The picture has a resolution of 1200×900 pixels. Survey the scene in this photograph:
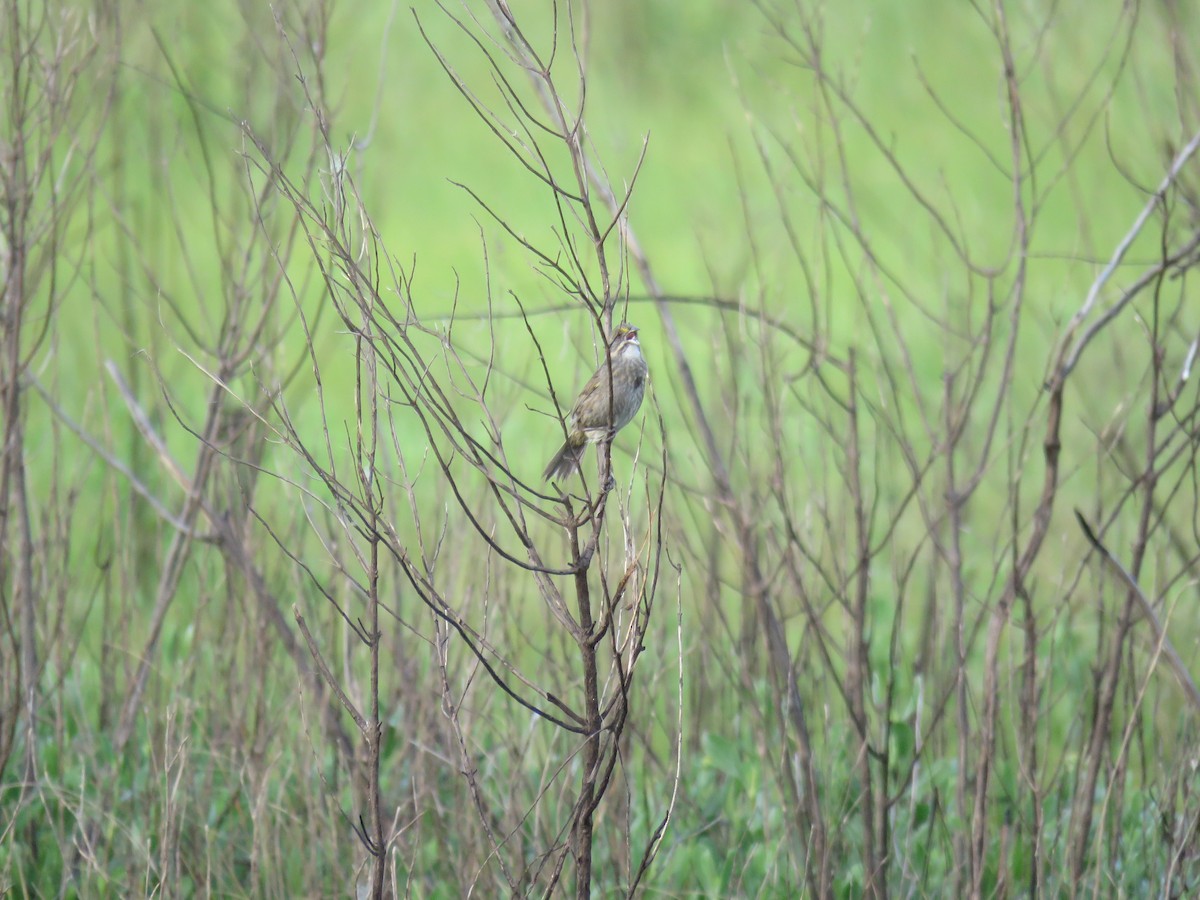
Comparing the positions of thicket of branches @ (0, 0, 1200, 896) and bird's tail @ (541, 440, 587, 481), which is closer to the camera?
thicket of branches @ (0, 0, 1200, 896)

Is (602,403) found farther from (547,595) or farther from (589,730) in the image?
(589,730)

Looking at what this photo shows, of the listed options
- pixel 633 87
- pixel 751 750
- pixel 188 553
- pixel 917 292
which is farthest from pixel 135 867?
pixel 633 87

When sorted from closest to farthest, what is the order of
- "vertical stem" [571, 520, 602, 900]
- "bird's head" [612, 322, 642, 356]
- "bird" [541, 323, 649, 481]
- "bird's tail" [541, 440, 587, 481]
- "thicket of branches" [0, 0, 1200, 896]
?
1. "vertical stem" [571, 520, 602, 900]
2. "thicket of branches" [0, 0, 1200, 896]
3. "bird" [541, 323, 649, 481]
4. "bird's tail" [541, 440, 587, 481]
5. "bird's head" [612, 322, 642, 356]

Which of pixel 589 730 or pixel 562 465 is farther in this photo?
pixel 562 465

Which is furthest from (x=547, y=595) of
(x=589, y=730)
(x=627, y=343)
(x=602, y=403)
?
(x=627, y=343)

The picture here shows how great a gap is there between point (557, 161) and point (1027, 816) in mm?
9089

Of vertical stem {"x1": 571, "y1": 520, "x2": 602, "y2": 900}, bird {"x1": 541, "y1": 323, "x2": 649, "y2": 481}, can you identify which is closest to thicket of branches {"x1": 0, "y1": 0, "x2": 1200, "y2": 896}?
vertical stem {"x1": 571, "y1": 520, "x2": 602, "y2": 900}

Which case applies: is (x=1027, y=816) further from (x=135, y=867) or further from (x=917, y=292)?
(x=917, y=292)

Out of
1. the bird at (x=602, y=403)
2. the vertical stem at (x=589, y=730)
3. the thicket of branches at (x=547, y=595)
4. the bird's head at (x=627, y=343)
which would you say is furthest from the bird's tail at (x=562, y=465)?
the vertical stem at (x=589, y=730)

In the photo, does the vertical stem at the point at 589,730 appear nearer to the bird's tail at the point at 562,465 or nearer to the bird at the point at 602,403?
the bird at the point at 602,403

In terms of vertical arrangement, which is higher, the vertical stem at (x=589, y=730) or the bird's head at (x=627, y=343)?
the bird's head at (x=627, y=343)

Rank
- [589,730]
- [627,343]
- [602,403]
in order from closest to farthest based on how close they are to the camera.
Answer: [589,730] → [602,403] → [627,343]

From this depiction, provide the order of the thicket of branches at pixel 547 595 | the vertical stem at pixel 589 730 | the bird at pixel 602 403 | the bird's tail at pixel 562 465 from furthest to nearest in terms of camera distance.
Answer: the bird's tail at pixel 562 465 → the bird at pixel 602 403 → the thicket of branches at pixel 547 595 → the vertical stem at pixel 589 730

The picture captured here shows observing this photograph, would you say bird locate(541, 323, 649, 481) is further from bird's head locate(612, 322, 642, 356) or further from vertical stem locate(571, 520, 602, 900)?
vertical stem locate(571, 520, 602, 900)
